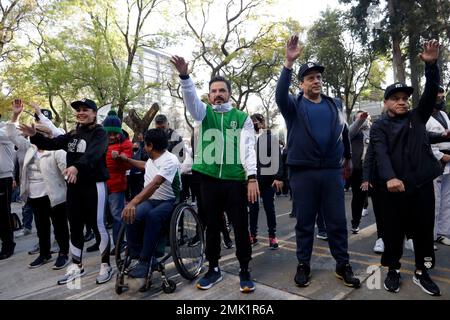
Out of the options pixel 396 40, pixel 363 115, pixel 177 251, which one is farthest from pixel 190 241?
pixel 396 40

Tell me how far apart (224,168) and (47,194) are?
Answer: 8.21ft

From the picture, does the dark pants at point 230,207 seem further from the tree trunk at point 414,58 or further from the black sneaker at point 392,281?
the tree trunk at point 414,58

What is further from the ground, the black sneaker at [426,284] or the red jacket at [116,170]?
the red jacket at [116,170]

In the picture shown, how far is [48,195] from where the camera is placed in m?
4.03

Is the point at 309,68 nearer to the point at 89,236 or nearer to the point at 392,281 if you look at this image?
the point at 392,281

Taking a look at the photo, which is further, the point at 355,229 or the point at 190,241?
the point at 355,229

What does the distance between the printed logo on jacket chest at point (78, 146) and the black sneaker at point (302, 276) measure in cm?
249

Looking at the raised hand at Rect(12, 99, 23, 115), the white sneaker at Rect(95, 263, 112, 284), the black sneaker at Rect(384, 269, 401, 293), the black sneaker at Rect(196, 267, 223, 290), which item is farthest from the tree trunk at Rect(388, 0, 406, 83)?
the white sneaker at Rect(95, 263, 112, 284)

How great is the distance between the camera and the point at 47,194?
410 centimetres

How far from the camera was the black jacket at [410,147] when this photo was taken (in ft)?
9.05

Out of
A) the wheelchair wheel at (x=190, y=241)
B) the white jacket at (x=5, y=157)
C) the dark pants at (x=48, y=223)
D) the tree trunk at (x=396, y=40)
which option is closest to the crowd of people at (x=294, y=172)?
the wheelchair wheel at (x=190, y=241)

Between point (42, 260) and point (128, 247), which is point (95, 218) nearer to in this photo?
point (128, 247)

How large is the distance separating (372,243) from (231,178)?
2.43 meters
